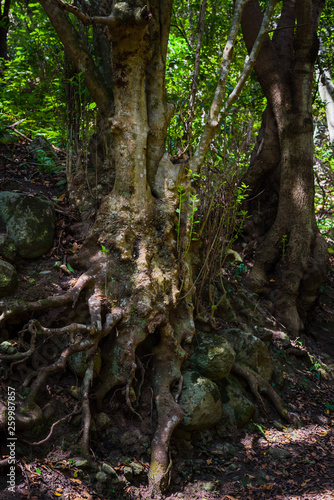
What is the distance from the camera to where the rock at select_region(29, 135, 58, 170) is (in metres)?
5.33

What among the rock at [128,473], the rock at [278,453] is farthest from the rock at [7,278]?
the rock at [278,453]

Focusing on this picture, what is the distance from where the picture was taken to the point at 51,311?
3.68 metres

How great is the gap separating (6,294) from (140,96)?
8.86ft

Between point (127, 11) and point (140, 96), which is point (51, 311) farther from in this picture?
point (127, 11)

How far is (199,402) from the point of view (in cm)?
367

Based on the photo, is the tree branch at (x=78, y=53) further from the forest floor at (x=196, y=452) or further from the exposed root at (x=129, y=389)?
the exposed root at (x=129, y=389)

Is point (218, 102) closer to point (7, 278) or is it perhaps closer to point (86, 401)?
point (7, 278)

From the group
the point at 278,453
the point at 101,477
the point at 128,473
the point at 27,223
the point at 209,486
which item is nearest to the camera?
the point at 101,477

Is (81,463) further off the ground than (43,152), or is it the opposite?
(43,152)

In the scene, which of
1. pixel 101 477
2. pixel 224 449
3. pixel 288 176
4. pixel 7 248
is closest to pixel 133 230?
pixel 7 248

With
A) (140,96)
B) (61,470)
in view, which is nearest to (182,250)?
(140,96)

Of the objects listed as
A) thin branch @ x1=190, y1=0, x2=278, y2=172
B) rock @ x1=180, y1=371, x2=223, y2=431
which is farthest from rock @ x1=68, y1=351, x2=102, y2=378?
thin branch @ x1=190, y1=0, x2=278, y2=172

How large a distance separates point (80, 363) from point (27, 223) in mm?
1642

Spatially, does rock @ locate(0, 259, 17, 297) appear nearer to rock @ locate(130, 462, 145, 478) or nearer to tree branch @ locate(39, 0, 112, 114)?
rock @ locate(130, 462, 145, 478)
